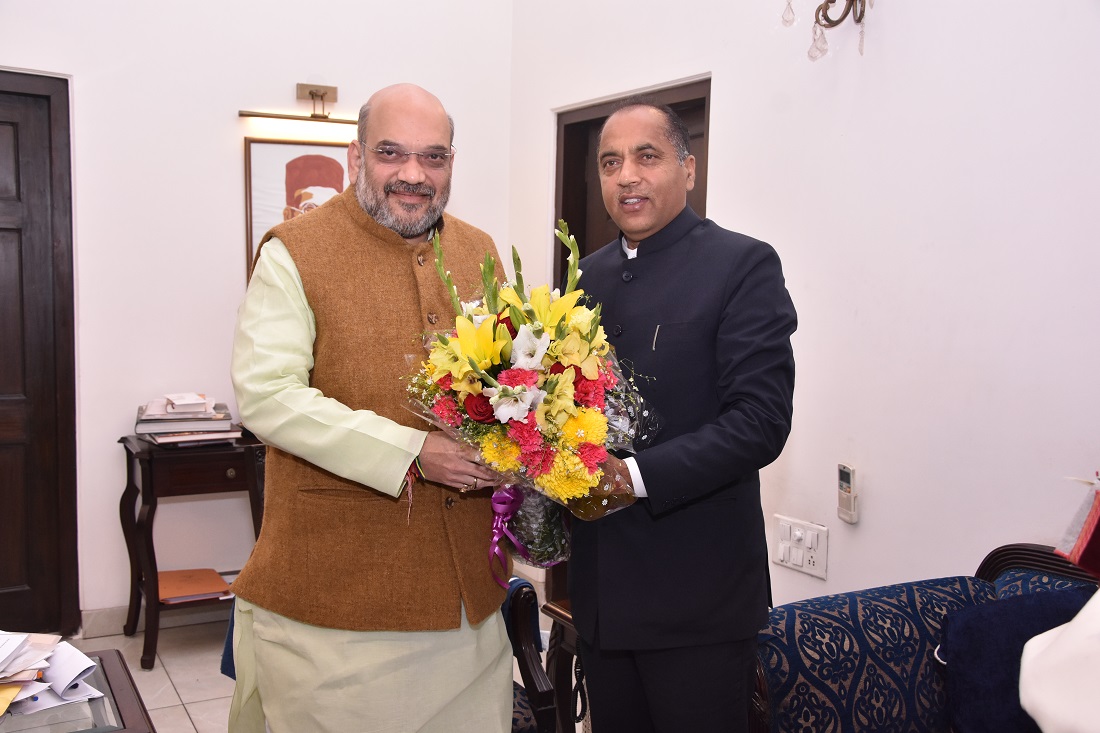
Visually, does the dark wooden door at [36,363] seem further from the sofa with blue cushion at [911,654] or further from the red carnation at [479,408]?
the sofa with blue cushion at [911,654]

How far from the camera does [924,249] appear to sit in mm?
2768

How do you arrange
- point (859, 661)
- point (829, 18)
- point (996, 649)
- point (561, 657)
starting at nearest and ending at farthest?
1. point (996, 649)
2. point (859, 661)
3. point (561, 657)
4. point (829, 18)

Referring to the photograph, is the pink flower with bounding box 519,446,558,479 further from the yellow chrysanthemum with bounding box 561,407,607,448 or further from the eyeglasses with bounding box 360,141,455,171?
the eyeglasses with bounding box 360,141,455,171

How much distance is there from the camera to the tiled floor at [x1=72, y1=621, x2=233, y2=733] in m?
3.49

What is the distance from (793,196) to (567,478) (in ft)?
6.67

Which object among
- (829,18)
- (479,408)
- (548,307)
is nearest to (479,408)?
(479,408)

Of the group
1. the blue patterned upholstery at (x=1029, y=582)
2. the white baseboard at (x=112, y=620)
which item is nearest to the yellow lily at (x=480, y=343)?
the blue patterned upholstery at (x=1029, y=582)

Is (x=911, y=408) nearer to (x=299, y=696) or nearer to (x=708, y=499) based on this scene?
(x=708, y=499)

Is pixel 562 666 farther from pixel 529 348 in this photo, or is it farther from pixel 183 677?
pixel 183 677

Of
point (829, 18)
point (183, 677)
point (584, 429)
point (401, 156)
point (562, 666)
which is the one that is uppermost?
point (829, 18)

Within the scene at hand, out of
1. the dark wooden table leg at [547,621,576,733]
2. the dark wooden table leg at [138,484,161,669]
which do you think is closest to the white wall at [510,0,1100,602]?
the dark wooden table leg at [547,621,576,733]

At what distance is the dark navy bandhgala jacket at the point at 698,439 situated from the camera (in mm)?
1734

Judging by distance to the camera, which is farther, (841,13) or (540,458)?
(841,13)

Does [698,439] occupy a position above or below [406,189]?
below
